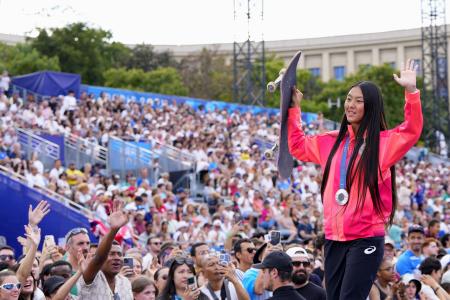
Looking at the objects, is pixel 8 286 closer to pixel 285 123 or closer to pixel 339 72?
pixel 285 123

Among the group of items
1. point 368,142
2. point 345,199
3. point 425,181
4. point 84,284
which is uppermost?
point 368,142

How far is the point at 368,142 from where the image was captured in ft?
18.9

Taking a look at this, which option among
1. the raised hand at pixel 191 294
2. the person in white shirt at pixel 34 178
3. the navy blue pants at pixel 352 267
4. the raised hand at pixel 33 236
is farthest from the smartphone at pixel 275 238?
the person in white shirt at pixel 34 178

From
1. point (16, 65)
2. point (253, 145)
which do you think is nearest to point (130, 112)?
point (253, 145)

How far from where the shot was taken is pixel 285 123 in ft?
20.3

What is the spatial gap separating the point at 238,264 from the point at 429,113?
45154mm

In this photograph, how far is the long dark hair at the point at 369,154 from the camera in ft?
18.6

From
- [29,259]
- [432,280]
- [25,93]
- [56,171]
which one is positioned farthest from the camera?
[25,93]

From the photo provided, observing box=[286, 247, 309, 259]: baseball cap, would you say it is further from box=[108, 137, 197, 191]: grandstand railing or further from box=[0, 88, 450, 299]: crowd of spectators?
box=[108, 137, 197, 191]: grandstand railing

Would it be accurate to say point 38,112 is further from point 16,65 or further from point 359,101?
point 16,65

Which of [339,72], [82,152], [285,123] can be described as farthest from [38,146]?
[339,72]

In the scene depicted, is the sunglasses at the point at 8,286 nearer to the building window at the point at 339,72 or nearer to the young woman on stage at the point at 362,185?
the young woman on stage at the point at 362,185

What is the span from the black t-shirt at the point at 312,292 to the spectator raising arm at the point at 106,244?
2413 mm

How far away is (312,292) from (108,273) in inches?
80.2
